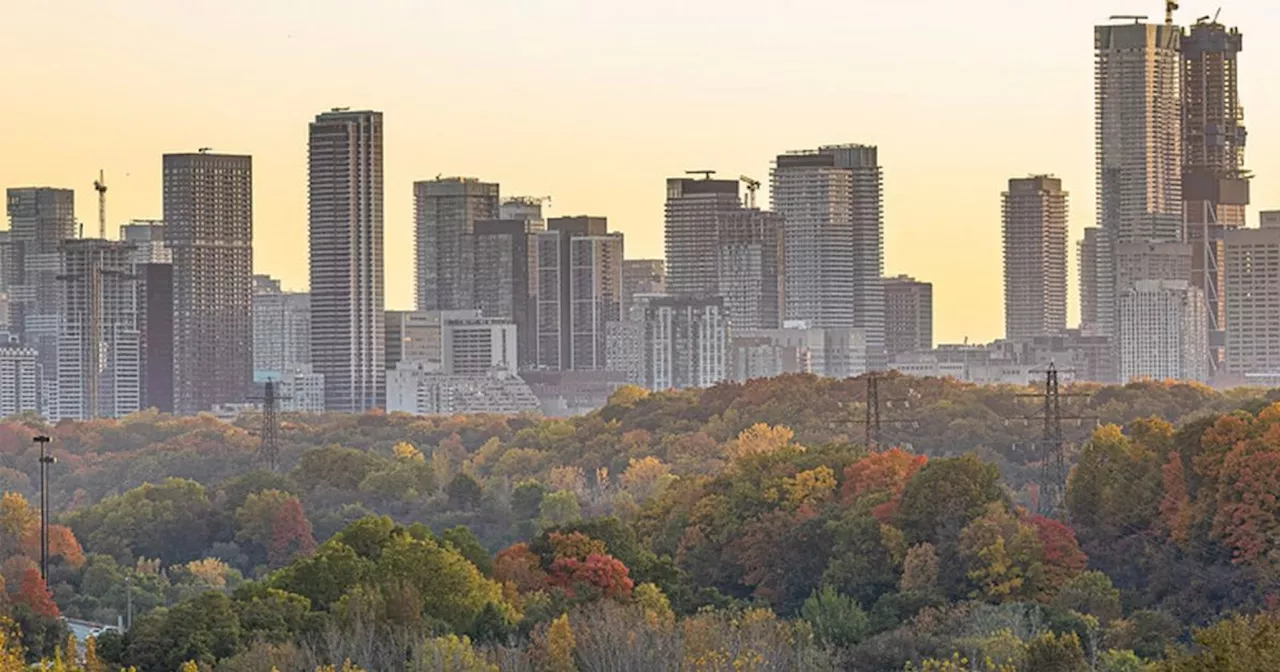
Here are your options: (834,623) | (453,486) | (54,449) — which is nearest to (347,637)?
(834,623)

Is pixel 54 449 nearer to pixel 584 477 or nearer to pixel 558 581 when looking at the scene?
pixel 584 477

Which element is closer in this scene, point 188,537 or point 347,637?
point 347,637

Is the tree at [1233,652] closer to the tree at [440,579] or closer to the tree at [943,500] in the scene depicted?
the tree at [440,579]

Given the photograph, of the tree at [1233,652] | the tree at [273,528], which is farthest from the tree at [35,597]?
the tree at [1233,652]

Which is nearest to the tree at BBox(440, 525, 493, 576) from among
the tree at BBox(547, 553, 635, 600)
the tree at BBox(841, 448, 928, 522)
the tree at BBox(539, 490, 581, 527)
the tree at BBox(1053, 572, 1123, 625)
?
the tree at BBox(547, 553, 635, 600)

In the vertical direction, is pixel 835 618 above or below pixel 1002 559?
below

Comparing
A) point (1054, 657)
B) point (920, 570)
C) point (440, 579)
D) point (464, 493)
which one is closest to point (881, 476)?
point (920, 570)

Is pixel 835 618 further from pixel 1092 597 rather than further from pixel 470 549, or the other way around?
pixel 470 549

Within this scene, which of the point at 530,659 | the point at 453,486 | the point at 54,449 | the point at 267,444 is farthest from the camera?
the point at 54,449

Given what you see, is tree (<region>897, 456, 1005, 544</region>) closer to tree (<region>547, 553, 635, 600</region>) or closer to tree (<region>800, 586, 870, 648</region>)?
tree (<region>800, 586, 870, 648</region>)
